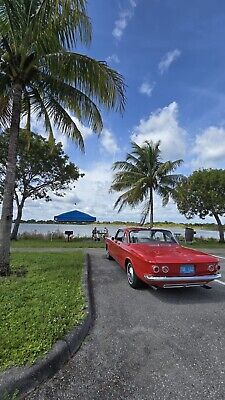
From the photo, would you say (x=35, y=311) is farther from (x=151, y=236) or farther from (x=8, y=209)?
(x=151, y=236)

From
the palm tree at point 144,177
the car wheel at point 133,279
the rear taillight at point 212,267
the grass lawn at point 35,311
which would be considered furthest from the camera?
the palm tree at point 144,177

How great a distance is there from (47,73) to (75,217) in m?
15.3

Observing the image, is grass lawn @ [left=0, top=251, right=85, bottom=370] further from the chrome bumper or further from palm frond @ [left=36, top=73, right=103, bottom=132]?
palm frond @ [left=36, top=73, right=103, bottom=132]

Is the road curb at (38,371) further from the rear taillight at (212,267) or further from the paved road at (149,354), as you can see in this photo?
the rear taillight at (212,267)

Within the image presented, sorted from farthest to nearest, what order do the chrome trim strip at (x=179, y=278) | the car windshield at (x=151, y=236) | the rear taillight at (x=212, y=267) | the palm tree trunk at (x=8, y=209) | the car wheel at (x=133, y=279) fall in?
1. the car windshield at (x=151, y=236)
2. the palm tree trunk at (x=8, y=209)
3. the car wheel at (x=133, y=279)
4. the rear taillight at (x=212, y=267)
5. the chrome trim strip at (x=179, y=278)

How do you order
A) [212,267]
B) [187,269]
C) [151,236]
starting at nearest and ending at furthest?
[187,269], [212,267], [151,236]

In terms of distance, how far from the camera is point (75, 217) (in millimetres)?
22109

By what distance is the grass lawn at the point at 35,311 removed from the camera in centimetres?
305

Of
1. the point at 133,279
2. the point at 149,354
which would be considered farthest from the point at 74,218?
the point at 149,354

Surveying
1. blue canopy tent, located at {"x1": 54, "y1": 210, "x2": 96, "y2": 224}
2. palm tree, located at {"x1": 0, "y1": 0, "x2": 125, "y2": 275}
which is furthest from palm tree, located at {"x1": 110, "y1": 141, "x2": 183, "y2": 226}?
palm tree, located at {"x1": 0, "y1": 0, "x2": 125, "y2": 275}

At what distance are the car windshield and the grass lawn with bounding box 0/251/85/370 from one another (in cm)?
180

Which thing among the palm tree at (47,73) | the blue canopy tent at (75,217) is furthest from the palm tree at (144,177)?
the palm tree at (47,73)

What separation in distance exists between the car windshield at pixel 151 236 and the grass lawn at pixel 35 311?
1.80 metres

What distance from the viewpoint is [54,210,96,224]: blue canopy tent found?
2184 centimetres
